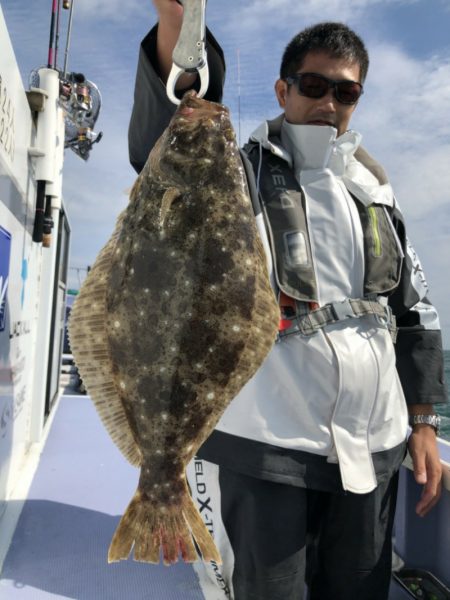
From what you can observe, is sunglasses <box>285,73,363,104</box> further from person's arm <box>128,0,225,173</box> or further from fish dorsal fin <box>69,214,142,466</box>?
fish dorsal fin <box>69,214,142,466</box>

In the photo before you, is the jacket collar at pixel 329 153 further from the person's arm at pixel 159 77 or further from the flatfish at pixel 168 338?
the flatfish at pixel 168 338

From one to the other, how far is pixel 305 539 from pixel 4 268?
101 inches

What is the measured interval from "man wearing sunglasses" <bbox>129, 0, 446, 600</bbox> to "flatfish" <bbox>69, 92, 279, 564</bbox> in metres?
0.55

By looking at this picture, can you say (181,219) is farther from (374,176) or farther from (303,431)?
(374,176)

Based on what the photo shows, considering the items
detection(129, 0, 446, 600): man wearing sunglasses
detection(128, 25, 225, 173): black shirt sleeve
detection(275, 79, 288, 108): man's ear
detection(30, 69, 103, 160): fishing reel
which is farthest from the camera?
detection(30, 69, 103, 160): fishing reel

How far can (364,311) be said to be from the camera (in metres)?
2.17

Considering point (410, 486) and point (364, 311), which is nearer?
point (364, 311)

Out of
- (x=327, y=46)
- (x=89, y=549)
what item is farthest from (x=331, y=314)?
(x=89, y=549)

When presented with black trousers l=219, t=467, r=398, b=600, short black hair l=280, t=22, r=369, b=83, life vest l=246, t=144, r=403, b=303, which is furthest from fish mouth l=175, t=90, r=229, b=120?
black trousers l=219, t=467, r=398, b=600

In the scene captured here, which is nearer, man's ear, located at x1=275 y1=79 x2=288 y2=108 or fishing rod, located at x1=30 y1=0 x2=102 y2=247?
man's ear, located at x1=275 y1=79 x2=288 y2=108

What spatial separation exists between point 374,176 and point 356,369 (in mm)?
1172

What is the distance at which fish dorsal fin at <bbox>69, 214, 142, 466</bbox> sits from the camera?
1.46 metres

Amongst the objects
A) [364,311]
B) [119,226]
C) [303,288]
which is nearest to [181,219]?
[119,226]

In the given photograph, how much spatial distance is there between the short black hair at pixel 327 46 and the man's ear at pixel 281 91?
37 mm
